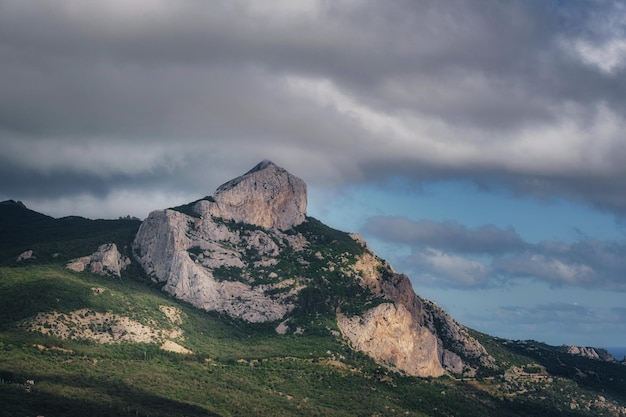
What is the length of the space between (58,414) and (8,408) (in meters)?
11.5

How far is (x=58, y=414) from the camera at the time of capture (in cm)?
19850

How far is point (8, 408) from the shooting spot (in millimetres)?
192500
